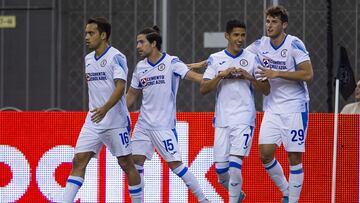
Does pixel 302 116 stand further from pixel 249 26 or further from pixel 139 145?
pixel 249 26

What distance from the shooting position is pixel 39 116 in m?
12.6

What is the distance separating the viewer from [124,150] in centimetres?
1090

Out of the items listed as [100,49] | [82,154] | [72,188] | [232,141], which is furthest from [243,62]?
[72,188]

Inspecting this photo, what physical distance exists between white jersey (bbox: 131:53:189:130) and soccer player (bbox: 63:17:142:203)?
30cm

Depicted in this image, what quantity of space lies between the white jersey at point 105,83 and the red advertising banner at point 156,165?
1.48 metres

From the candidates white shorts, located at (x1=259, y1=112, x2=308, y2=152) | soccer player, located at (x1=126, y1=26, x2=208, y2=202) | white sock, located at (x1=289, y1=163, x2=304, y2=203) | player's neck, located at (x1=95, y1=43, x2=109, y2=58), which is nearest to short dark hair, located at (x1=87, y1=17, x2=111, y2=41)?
player's neck, located at (x1=95, y1=43, x2=109, y2=58)

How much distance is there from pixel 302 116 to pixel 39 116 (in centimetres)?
340

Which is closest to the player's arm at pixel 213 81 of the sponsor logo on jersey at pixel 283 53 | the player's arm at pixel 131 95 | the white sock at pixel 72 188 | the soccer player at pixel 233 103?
the soccer player at pixel 233 103

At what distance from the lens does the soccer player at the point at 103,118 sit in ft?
35.4

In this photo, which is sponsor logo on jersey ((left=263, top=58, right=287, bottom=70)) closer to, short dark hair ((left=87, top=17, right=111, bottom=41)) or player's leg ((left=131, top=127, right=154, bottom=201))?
player's leg ((left=131, top=127, right=154, bottom=201))

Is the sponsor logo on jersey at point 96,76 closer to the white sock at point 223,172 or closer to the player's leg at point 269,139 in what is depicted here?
the white sock at point 223,172

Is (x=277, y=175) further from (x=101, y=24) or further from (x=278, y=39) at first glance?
(x=101, y=24)

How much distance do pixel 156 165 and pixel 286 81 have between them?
221 cm

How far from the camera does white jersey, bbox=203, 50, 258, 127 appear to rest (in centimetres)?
1081
